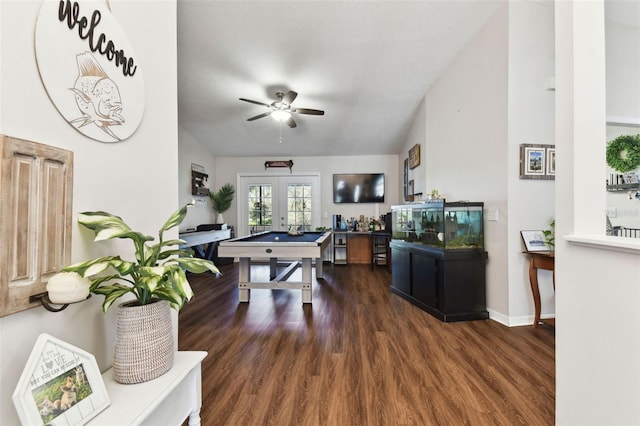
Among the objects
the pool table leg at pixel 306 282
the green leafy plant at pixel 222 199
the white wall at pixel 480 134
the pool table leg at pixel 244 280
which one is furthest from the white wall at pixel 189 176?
the white wall at pixel 480 134

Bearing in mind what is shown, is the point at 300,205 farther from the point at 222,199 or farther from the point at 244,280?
the point at 244,280

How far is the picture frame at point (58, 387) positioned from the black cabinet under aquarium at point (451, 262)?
2785 millimetres

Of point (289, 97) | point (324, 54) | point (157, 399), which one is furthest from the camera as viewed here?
point (289, 97)

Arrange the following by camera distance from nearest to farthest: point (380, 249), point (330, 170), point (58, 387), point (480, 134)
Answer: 1. point (58, 387)
2. point (480, 134)
3. point (380, 249)
4. point (330, 170)

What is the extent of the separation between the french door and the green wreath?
472 centimetres

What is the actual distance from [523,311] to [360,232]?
332cm

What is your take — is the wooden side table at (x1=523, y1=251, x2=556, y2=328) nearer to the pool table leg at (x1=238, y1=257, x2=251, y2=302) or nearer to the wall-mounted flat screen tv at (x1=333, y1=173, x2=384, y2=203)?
the pool table leg at (x1=238, y1=257, x2=251, y2=302)

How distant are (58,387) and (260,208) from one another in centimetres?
572

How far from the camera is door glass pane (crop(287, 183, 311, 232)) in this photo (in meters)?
6.28

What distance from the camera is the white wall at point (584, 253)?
105 cm

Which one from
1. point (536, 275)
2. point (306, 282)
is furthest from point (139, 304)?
point (536, 275)

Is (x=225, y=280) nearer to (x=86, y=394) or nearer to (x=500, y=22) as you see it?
(x=86, y=394)

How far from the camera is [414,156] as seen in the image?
15.0 ft

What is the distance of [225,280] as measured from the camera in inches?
176
